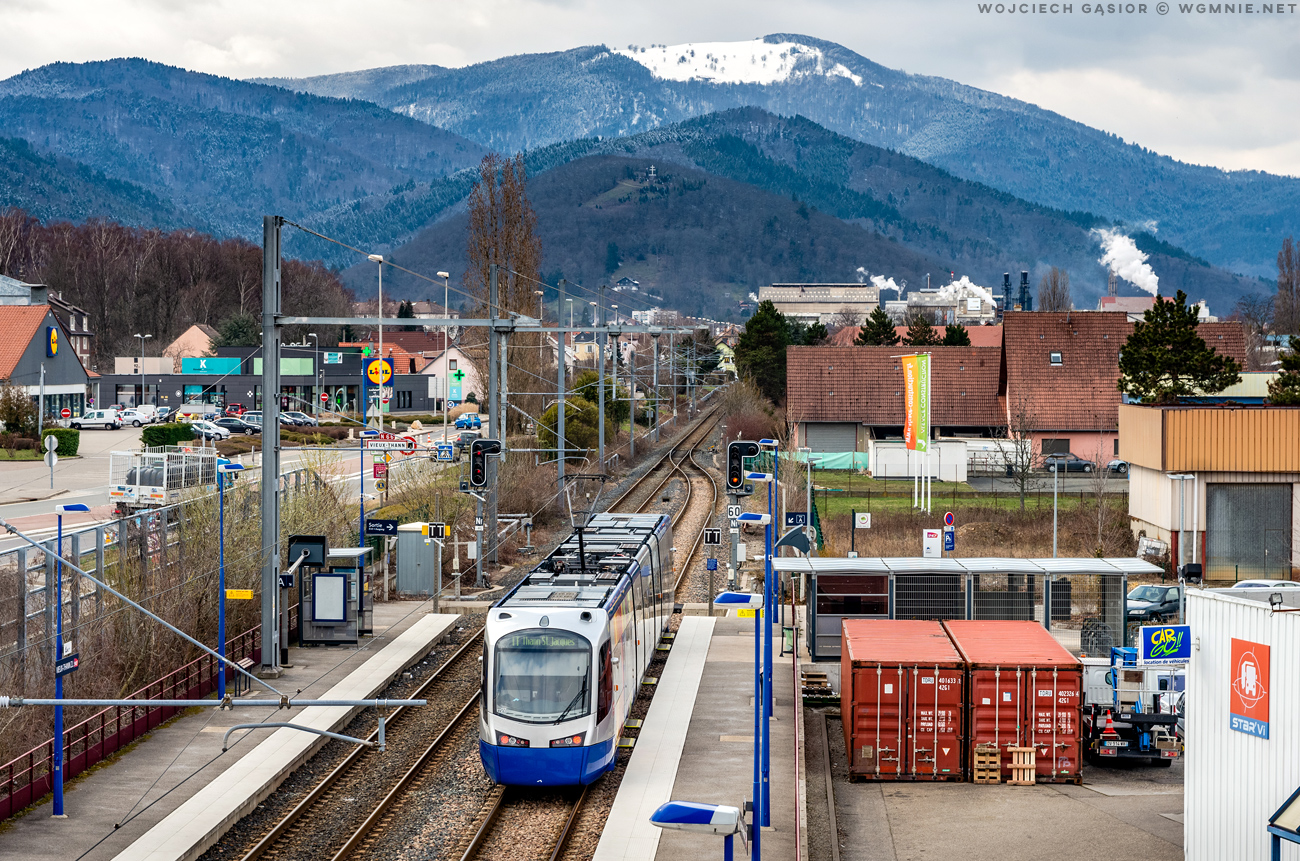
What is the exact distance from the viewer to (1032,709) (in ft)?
57.3

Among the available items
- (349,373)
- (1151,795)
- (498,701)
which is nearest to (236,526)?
(498,701)

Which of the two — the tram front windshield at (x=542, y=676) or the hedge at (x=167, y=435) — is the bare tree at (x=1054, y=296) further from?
the tram front windshield at (x=542, y=676)

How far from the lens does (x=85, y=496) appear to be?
41656 mm

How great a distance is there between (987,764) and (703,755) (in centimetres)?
397

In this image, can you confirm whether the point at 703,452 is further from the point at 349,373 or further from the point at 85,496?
the point at 349,373

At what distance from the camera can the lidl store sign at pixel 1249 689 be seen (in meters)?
12.8

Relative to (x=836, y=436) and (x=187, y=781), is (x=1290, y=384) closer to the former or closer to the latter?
(x=836, y=436)

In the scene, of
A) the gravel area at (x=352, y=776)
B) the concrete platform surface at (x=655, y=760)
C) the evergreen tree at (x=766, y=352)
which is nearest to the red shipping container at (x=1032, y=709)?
the concrete platform surface at (x=655, y=760)

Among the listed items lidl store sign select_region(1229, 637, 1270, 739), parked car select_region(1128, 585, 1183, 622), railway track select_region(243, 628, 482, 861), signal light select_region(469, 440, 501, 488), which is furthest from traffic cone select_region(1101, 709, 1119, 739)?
signal light select_region(469, 440, 501, 488)

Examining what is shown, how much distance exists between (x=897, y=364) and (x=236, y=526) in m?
43.8

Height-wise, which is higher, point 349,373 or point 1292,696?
point 349,373

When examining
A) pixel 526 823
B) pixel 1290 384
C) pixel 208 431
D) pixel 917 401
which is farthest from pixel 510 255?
pixel 526 823

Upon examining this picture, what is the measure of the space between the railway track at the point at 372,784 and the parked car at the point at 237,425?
5431cm

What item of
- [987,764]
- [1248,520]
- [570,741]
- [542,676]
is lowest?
[987,764]
